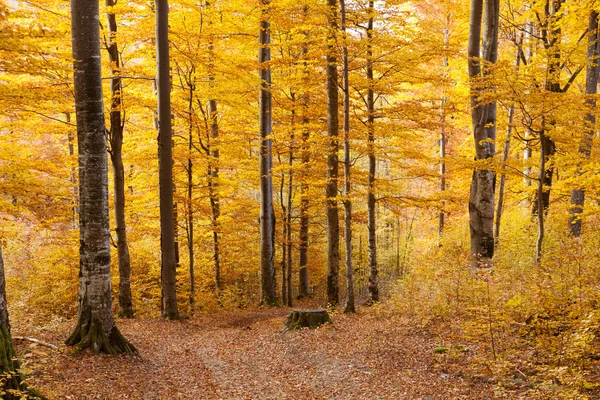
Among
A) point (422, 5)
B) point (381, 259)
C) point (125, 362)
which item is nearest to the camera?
point (125, 362)

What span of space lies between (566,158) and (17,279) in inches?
680

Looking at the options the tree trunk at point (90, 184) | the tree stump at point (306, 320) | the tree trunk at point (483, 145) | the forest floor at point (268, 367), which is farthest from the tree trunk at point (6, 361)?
the tree trunk at point (483, 145)

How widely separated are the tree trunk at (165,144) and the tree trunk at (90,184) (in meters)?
4.20

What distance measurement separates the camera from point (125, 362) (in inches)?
275

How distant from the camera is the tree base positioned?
6933mm

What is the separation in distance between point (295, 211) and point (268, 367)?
13.6 meters

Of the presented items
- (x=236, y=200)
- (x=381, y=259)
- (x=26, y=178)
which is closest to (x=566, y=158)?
(x=236, y=200)

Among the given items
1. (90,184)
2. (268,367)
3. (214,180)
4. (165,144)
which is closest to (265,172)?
(214,180)

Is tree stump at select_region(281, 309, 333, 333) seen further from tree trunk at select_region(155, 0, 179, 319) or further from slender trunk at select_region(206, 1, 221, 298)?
slender trunk at select_region(206, 1, 221, 298)

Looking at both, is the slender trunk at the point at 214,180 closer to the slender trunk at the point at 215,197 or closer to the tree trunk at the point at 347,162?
the slender trunk at the point at 215,197

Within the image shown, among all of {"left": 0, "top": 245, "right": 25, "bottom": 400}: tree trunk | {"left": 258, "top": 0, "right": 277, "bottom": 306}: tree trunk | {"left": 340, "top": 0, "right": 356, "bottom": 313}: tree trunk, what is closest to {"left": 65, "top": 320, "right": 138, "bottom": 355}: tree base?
{"left": 0, "top": 245, "right": 25, "bottom": 400}: tree trunk

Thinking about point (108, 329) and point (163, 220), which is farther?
point (163, 220)

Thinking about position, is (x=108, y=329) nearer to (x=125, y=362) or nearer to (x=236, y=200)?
(x=125, y=362)

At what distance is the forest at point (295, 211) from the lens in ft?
20.9
